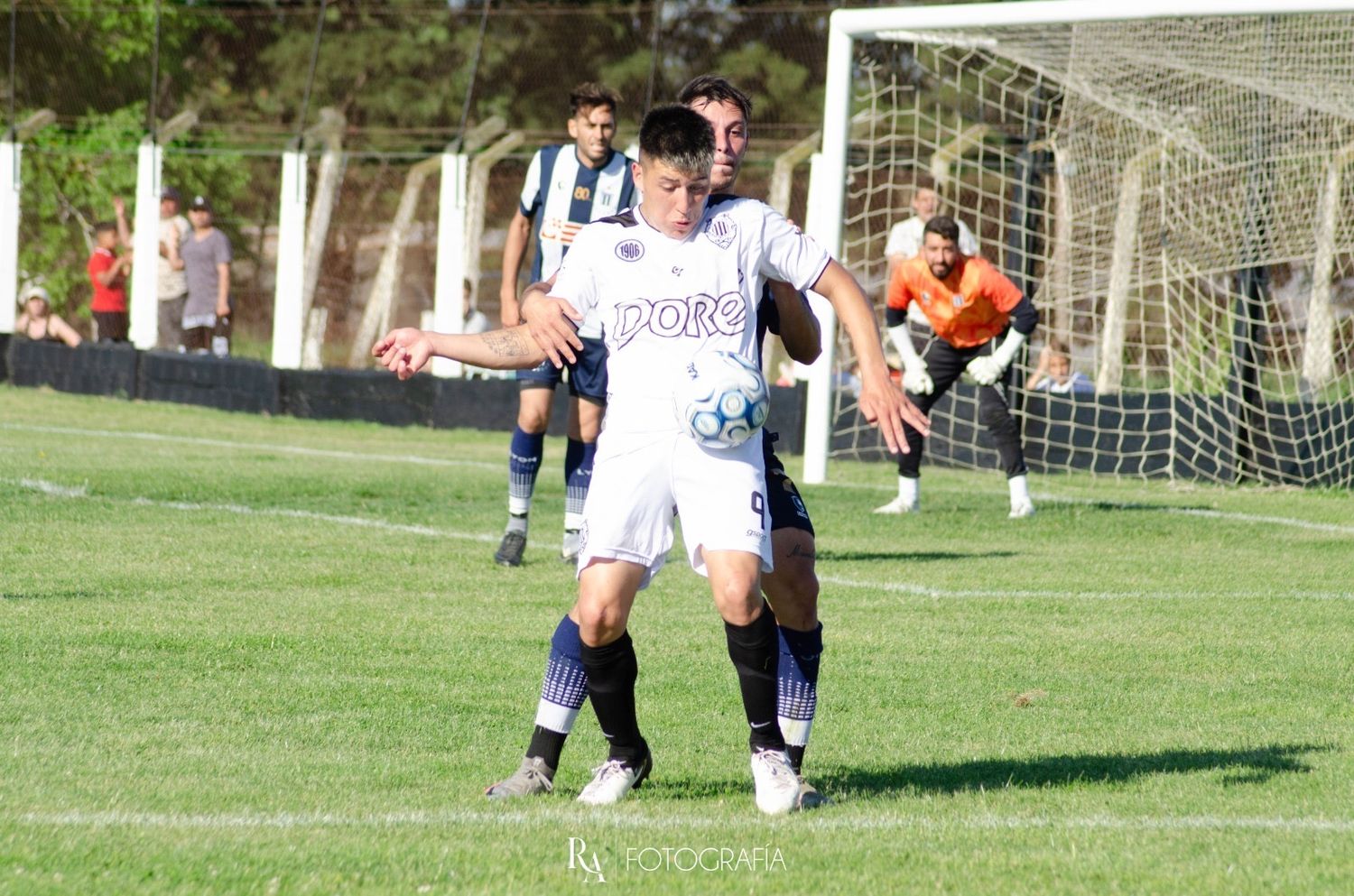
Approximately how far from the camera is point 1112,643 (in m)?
7.39

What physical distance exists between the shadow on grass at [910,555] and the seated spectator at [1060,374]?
19.9 ft

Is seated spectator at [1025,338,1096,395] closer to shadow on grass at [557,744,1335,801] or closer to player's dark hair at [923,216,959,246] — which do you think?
player's dark hair at [923,216,959,246]

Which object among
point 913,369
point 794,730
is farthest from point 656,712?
point 913,369

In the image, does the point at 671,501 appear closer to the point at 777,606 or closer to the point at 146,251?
the point at 777,606

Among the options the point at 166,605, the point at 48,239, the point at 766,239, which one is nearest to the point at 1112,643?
the point at 766,239

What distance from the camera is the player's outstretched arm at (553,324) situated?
4.64 meters

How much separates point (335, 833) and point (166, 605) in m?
3.56

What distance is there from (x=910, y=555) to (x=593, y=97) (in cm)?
307

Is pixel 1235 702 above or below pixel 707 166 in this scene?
below

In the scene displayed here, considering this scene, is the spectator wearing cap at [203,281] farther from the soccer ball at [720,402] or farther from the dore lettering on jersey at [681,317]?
the soccer ball at [720,402]

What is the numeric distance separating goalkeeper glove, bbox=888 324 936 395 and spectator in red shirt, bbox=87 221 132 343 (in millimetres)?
12485

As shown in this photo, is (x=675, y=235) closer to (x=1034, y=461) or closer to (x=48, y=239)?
(x=1034, y=461)

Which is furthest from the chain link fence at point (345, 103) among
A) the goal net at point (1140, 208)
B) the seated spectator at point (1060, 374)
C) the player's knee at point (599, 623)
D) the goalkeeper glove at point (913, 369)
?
the player's knee at point (599, 623)

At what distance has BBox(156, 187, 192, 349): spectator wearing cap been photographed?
21234 millimetres
